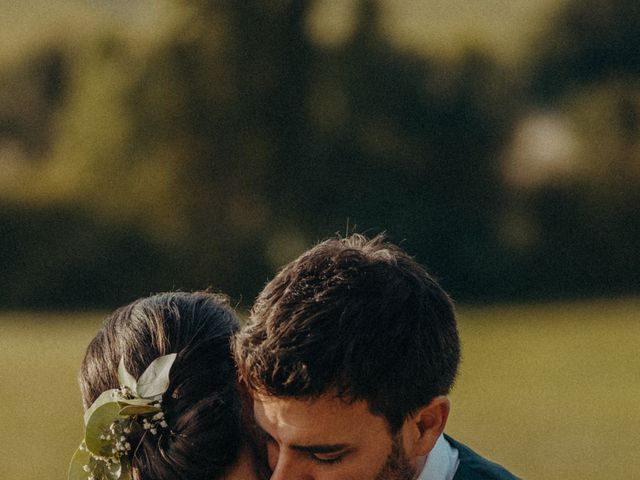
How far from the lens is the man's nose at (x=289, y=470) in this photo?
274 cm

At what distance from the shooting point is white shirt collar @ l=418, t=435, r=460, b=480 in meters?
3.03

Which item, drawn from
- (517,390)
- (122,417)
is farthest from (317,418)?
(517,390)

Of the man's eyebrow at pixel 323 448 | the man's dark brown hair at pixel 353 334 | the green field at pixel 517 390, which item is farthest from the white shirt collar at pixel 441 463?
the green field at pixel 517 390

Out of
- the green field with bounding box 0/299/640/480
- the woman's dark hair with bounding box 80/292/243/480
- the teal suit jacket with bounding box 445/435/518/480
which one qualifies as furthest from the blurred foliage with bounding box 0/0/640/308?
the woman's dark hair with bounding box 80/292/243/480

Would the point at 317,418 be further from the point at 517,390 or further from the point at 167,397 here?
the point at 517,390

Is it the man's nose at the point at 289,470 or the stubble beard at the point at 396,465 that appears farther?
the stubble beard at the point at 396,465

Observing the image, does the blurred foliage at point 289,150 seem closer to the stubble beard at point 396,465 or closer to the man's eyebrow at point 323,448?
the stubble beard at point 396,465

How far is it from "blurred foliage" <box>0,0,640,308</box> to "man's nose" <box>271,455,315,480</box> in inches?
417

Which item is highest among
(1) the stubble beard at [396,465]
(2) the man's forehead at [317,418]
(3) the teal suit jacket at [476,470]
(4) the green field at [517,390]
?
(2) the man's forehead at [317,418]

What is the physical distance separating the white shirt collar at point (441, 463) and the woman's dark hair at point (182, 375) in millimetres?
559

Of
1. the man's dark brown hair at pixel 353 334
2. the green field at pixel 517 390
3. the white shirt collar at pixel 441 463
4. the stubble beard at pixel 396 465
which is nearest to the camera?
the man's dark brown hair at pixel 353 334

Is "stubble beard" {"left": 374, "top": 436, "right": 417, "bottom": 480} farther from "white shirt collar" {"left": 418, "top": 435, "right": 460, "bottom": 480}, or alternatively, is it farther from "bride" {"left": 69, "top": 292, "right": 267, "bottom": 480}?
"bride" {"left": 69, "top": 292, "right": 267, "bottom": 480}

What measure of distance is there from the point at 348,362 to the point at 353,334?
0.24ft

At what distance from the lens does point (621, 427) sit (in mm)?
10188
